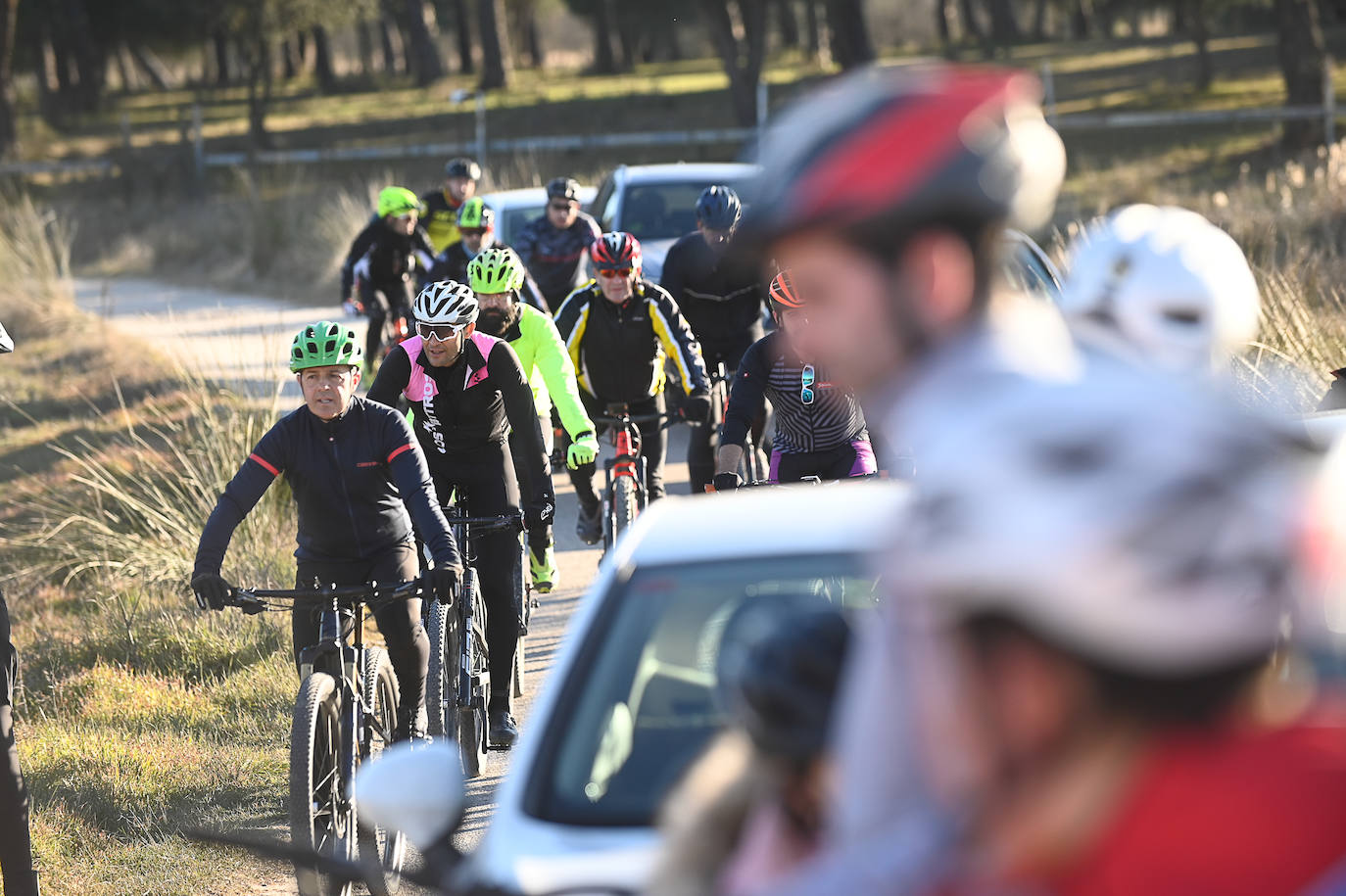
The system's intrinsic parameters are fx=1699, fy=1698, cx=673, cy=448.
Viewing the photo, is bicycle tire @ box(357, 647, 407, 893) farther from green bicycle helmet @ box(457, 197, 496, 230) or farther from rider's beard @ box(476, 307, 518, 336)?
green bicycle helmet @ box(457, 197, 496, 230)

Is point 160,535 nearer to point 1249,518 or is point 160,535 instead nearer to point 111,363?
point 111,363

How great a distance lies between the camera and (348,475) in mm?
6152

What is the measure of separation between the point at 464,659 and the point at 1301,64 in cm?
2487

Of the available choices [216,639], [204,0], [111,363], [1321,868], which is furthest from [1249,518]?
[204,0]

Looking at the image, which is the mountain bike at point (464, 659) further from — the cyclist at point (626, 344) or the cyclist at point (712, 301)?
the cyclist at point (712, 301)

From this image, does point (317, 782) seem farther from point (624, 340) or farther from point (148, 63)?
point (148, 63)

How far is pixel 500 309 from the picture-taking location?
8.41 meters

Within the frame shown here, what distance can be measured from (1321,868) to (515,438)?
6156 millimetres

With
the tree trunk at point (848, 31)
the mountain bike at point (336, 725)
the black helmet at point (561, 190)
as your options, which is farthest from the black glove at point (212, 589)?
the tree trunk at point (848, 31)

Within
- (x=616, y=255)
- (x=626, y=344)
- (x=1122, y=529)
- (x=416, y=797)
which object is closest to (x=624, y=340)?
(x=626, y=344)

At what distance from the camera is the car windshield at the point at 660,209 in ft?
49.2

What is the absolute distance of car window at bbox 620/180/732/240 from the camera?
591 inches

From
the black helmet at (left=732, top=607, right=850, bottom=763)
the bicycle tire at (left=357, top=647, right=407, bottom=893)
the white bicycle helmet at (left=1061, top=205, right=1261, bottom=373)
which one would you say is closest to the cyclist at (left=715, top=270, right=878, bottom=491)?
the bicycle tire at (left=357, top=647, right=407, bottom=893)

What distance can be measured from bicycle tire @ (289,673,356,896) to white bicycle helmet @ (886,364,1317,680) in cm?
411
